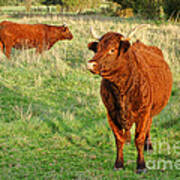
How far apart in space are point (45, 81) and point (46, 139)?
3.59 m

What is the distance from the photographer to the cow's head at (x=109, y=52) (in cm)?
406

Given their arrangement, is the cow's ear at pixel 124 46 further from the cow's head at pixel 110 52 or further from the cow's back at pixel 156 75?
the cow's back at pixel 156 75

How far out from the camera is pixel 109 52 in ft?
13.6

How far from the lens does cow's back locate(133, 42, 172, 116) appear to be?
4.81 m

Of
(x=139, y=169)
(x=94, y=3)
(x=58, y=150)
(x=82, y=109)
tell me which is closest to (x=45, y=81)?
(x=82, y=109)

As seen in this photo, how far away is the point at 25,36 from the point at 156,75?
8.53 m

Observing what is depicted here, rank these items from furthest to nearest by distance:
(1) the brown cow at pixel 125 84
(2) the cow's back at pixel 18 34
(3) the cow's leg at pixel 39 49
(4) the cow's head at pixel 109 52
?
(3) the cow's leg at pixel 39 49
(2) the cow's back at pixel 18 34
(1) the brown cow at pixel 125 84
(4) the cow's head at pixel 109 52

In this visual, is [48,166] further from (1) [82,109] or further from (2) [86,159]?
(1) [82,109]

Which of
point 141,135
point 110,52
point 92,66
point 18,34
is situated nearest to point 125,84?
point 110,52

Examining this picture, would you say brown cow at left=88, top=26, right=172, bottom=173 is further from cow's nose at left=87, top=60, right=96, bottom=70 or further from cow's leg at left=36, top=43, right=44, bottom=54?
cow's leg at left=36, top=43, right=44, bottom=54

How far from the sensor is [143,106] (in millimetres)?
4496

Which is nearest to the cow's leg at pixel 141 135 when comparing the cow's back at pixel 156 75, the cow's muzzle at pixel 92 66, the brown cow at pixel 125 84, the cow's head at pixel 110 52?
the brown cow at pixel 125 84

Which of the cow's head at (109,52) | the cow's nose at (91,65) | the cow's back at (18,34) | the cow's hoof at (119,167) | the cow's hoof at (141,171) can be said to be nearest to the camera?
the cow's nose at (91,65)

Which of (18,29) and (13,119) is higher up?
(18,29)
